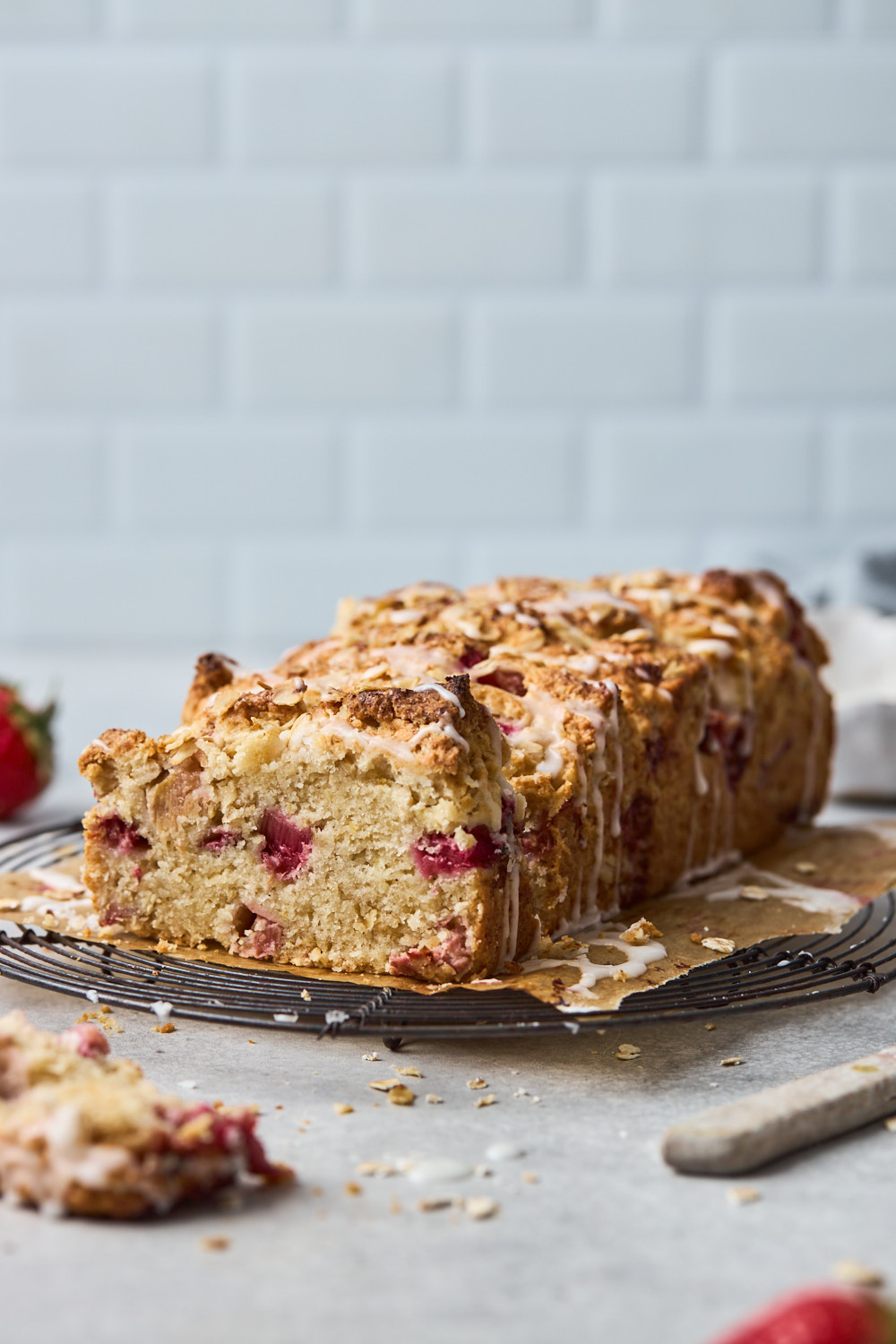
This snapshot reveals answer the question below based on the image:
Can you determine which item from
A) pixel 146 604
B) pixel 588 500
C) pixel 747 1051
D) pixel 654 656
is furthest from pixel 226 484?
pixel 747 1051

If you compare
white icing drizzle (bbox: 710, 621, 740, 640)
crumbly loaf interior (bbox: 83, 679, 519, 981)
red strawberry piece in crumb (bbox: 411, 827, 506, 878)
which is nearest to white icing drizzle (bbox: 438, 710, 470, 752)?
crumbly loaf interior (bbox: 83, 679, 519, 981)

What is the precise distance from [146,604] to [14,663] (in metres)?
0.46

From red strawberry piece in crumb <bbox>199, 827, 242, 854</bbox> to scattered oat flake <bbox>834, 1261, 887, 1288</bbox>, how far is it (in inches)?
43.1

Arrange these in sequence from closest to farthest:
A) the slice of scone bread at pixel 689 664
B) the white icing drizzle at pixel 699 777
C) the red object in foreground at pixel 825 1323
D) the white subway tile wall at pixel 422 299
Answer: the red object in foreground at pixel 825 1323
the slice of scone bread at pixel 689 664
the white icing drizzle at pixel 699 777
the white subway tile wall at pixel 422 299

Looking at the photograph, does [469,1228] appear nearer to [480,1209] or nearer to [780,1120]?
[480,1209]

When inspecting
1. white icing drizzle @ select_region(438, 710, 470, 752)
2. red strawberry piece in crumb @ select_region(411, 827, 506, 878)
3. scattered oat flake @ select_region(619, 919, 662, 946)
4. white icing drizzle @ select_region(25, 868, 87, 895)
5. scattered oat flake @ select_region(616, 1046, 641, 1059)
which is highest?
white icing drizzle @ select_region(438, 710, 470, 752)

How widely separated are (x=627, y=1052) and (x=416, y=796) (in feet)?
1.46

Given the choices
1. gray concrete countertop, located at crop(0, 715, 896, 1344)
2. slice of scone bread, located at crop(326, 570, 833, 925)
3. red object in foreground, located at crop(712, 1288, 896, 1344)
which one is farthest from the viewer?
slice of scone bread, located at crop(326, 570, 833, 925)

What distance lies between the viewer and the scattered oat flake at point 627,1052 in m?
2.05

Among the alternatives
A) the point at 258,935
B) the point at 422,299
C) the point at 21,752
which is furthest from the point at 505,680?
the point at 422,299

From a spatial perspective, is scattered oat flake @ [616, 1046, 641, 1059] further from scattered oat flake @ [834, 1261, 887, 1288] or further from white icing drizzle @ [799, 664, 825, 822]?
white icing drizzle @ [799, 664, 825, 822]

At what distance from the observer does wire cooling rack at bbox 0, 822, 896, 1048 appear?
1879 mm

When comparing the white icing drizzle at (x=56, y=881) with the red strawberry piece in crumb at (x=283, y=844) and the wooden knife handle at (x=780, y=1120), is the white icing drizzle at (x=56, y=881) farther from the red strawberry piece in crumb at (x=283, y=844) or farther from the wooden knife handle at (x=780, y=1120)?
the wooden knife handle at (x=780, y=1120)

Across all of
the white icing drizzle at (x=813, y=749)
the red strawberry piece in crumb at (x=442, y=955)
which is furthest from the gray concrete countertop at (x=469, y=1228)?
the white icing drizzle at (x=813, y=749)
